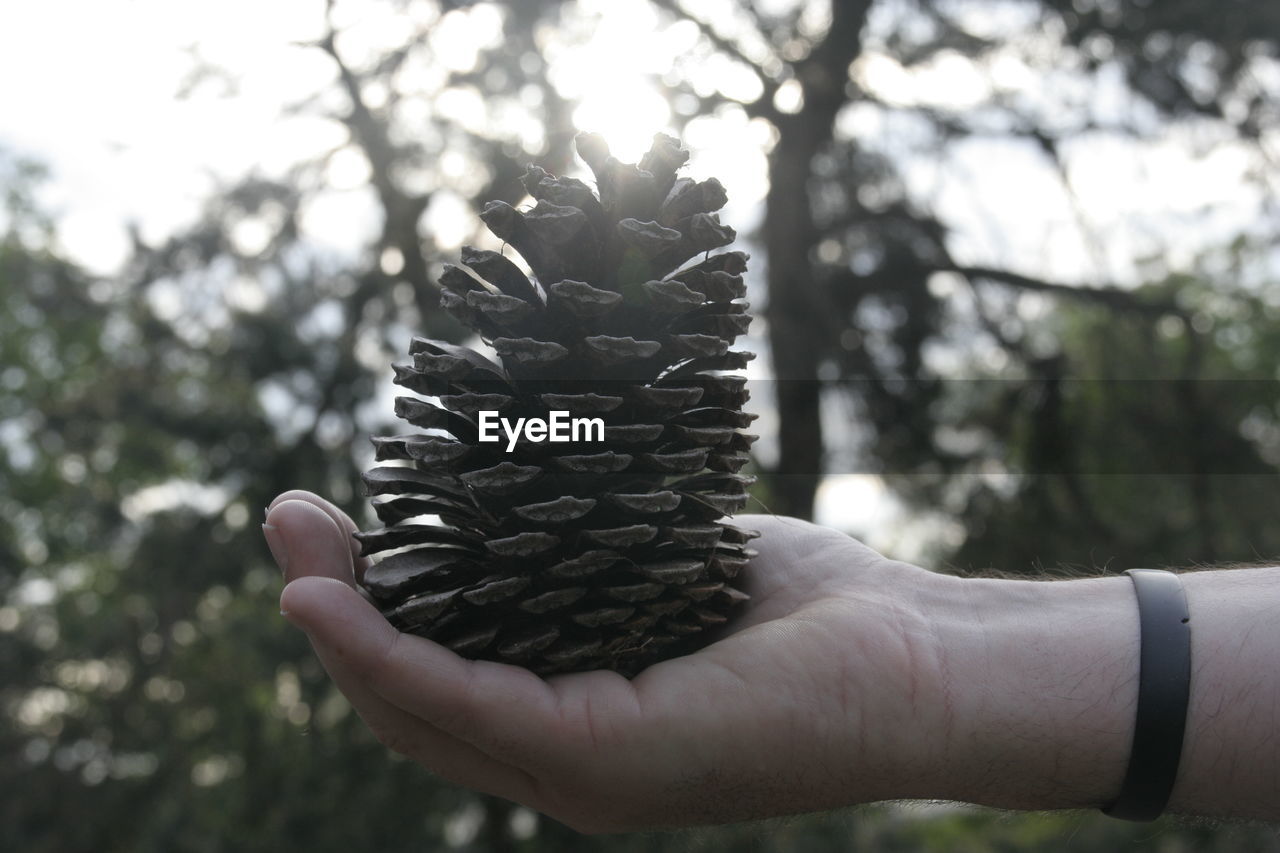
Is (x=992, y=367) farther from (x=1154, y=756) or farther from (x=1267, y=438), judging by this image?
(x=1154, y=756)

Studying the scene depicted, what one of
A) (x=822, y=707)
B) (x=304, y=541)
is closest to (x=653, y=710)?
(x=822, y=707)

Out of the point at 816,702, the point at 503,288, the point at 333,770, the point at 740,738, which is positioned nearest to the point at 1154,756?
the point at 816,702

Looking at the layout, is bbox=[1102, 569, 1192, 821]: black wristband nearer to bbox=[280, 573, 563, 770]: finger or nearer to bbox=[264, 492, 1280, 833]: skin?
bbox=[264, 492, 1280, 833]: skin

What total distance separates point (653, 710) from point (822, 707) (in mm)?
230

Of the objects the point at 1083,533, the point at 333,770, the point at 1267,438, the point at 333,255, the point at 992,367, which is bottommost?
the point at 333,770

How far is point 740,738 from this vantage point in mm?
1271

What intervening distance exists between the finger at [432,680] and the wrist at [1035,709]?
1.80 feet

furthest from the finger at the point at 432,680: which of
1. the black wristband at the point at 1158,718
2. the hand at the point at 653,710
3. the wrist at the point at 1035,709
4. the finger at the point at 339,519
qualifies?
the black wristband at the point at 1158,718

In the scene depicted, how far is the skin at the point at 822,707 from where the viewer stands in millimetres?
1229

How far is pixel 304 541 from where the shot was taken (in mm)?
1302

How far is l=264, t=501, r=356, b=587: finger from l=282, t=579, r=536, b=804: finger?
Answer: 127 mm

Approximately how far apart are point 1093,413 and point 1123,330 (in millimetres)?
624

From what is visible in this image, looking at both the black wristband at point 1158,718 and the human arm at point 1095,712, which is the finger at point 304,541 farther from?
the black wristband at point 1158,718

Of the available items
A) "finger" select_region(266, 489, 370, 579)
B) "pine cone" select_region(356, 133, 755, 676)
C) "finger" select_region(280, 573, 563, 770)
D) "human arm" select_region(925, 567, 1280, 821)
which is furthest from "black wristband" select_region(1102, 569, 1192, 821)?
"finger" select_region(266, 489, 370, 579)
